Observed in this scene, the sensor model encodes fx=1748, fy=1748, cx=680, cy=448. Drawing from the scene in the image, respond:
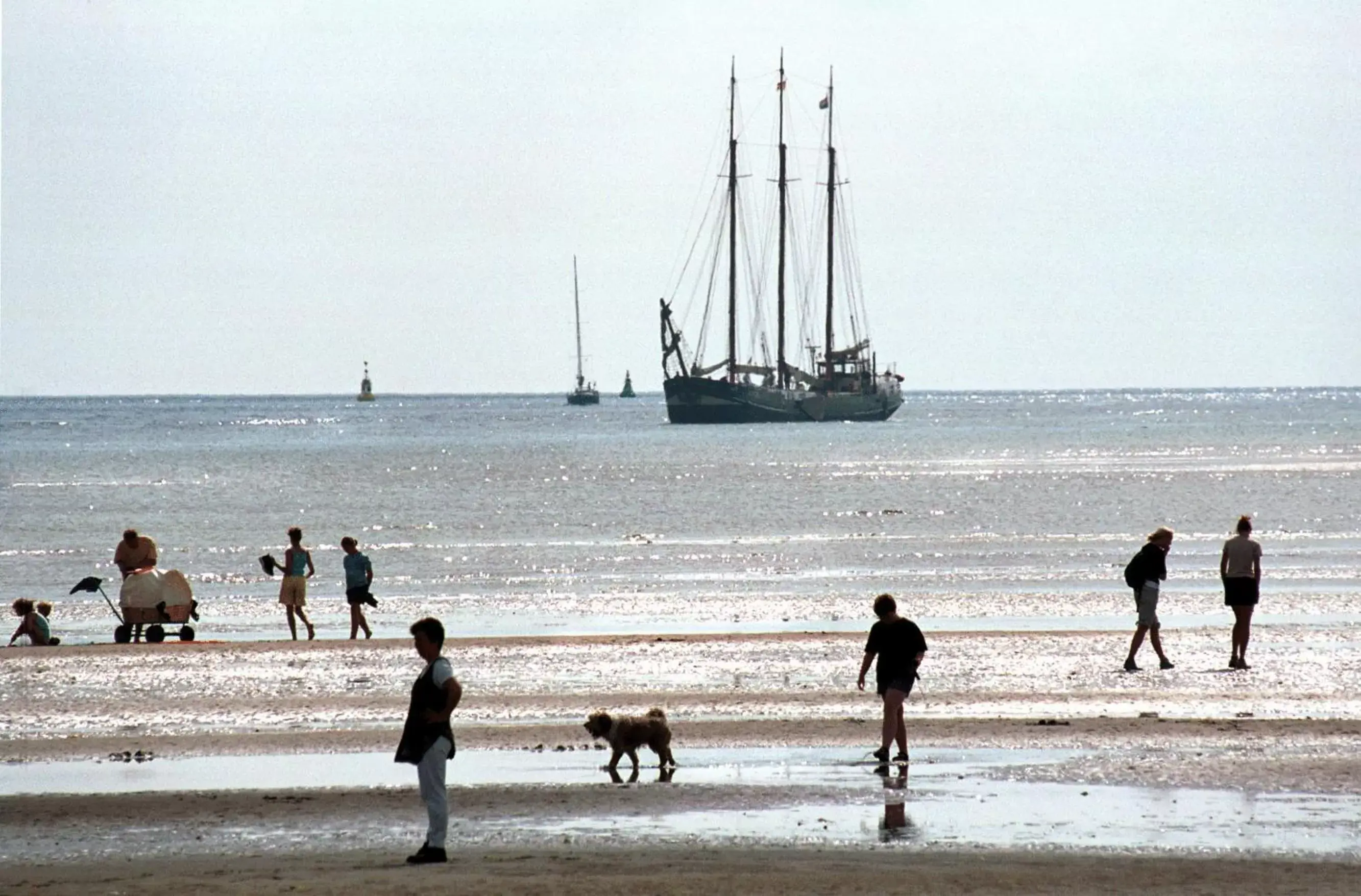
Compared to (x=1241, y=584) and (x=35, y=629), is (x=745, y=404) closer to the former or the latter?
(x=35, y=629)

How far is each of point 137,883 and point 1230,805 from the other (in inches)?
280

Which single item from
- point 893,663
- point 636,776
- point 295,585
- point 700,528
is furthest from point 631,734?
point 700,528

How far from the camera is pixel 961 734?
1472 cm

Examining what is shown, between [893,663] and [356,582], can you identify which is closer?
[893,663]

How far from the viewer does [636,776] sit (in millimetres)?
13023

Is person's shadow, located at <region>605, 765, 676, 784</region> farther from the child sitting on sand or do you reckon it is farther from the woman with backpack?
the child sitting on sand

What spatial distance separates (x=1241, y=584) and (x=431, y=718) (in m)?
11.4

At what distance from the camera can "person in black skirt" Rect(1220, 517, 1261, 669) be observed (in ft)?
61.3

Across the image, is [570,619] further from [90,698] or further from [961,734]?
[961,734]

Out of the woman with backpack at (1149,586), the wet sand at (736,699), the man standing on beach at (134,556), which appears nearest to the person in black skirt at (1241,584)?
the wet sand at (736,699)

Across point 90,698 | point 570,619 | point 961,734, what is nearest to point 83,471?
point 570,619

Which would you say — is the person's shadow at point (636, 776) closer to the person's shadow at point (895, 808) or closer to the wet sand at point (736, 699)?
the wet sand at point (736, 699)

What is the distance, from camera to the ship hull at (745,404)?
13838 cm

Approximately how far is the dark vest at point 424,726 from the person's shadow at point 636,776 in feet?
10.0
